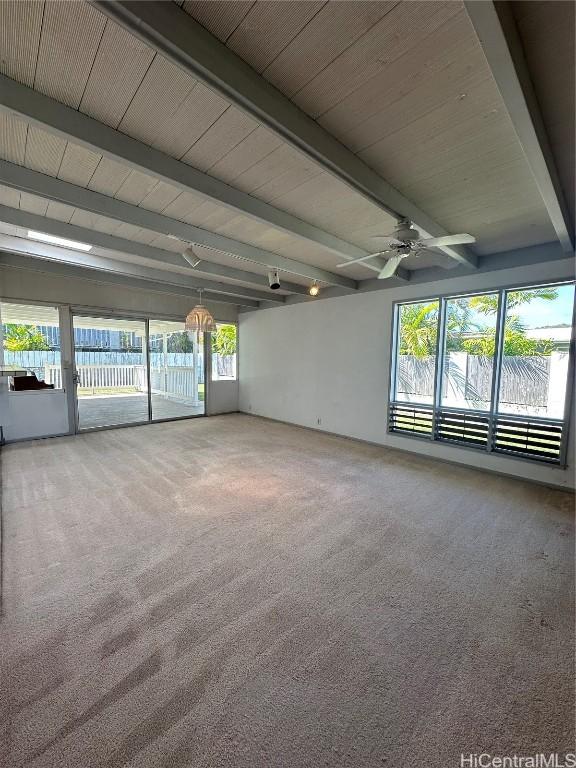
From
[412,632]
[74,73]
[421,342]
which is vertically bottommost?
[412,632]

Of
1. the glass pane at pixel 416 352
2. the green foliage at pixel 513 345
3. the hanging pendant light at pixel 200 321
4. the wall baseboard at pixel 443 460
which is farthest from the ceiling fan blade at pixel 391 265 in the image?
the hanging pendant light at pixel 200 321

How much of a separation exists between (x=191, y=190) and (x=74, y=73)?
0.87m

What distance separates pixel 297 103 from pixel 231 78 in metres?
0.43

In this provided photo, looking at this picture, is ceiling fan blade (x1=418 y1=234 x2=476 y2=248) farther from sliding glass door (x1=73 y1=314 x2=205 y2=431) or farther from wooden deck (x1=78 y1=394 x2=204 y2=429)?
wooden deck (x1=78 y1=394 x2=204 y2=429)

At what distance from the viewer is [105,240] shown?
364 centimetres

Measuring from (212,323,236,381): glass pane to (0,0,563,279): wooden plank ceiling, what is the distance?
15.8 ft

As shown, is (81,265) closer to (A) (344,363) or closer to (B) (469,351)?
(A) (344,363)

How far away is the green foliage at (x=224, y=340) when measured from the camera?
766 cm

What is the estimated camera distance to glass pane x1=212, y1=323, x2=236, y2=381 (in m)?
7.65

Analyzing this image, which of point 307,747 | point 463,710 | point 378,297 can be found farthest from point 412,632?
point 378,297

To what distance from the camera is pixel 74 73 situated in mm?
1526

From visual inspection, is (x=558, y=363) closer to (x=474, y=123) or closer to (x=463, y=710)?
(x=474, y=123)

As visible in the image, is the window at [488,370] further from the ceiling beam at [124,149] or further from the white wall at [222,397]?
the white wall at [222,397]

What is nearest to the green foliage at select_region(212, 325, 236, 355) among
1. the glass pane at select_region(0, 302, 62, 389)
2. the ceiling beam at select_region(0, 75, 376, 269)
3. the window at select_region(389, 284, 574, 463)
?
the glass pane at select_region(0, 302, 62, 389)
